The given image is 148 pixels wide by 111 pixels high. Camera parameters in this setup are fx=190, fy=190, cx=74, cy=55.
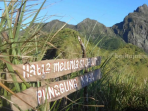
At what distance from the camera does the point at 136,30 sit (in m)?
4.40

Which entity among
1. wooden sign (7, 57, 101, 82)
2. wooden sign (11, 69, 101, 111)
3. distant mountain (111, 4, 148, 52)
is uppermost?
distant mountain (111, 4, 148, 52)

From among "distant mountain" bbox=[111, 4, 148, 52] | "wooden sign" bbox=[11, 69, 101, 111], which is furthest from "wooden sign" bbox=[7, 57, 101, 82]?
"distant mountain" bbox=[111, 4, 148, 52]

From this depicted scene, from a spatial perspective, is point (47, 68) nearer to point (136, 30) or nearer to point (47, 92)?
point (47, 92)

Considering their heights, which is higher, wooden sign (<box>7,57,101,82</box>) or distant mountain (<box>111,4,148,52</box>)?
distant mountain (<box>111,4,148,52</box>)

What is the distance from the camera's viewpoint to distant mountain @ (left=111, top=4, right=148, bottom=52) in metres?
3.72

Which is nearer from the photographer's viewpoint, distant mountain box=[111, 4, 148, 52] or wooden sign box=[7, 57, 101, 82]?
wooden sign box=[7, 57, 101, 82]

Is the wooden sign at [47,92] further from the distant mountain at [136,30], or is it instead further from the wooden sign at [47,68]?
the distant mountain at [136,30]

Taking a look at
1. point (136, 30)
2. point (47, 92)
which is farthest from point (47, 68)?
point (136, 30)

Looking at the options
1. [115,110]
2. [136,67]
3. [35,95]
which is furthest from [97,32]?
[136,67]

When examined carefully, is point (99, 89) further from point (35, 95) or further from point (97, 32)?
point (35, 95)

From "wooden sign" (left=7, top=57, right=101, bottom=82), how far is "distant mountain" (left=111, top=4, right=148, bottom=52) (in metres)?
1.56

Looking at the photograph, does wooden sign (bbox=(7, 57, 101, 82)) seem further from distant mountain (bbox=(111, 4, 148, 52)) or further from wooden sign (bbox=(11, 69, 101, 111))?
distant mountain (bbox=(111, 4, 148, 52))

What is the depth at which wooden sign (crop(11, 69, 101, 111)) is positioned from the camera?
4.73 feet

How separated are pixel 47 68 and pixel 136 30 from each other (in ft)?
10.5
